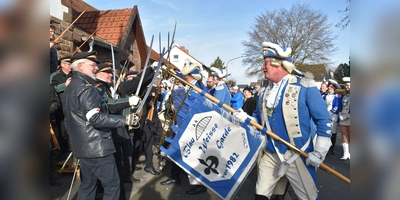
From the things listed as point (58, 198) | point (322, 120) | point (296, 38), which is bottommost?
point (58, 198)

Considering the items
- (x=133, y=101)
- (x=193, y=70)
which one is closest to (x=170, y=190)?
(x=193, y=70)

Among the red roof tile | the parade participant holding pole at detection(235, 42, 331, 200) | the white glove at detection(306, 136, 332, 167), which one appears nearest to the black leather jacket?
the parade participant holding pole at detection(235, 42, 331, 200)

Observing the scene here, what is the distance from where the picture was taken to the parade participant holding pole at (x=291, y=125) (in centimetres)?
253

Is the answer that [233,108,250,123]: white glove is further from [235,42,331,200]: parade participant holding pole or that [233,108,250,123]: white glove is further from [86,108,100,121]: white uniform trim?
[86,108,100,121]: white uniform trim

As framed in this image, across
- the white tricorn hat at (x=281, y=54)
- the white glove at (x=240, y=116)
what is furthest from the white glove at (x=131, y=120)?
the white tricorn hat at (x=281, y=54)

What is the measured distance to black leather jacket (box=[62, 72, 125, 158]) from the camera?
263 cm

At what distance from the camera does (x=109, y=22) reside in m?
12.1

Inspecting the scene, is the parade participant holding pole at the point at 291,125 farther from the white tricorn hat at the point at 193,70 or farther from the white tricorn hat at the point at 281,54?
the white tricorn hat at the point at 193,70
